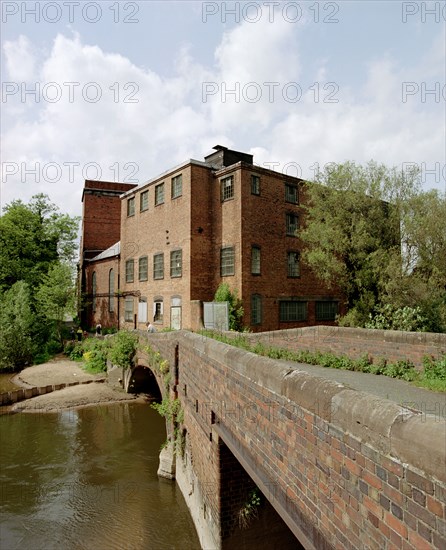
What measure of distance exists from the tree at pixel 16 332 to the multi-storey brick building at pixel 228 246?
9.16 meters

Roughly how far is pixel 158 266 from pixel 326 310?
1210 centimetres

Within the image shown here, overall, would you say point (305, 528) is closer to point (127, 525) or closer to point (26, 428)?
point (127, 525)

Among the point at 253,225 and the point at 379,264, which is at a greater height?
the point at 253,225

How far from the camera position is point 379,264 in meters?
17.3

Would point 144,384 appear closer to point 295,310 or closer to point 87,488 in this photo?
point 87,488

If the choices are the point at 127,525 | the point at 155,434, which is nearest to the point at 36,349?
the point at 155,434

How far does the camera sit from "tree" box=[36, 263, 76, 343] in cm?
3077

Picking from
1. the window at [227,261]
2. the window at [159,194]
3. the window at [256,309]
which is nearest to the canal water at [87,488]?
the window at [256,309]

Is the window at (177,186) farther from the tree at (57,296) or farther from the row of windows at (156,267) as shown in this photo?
the tree at (57,296)

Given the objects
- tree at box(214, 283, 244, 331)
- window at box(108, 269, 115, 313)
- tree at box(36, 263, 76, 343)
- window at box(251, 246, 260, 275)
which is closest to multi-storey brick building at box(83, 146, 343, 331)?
window at box(251, 246, 260, 275)

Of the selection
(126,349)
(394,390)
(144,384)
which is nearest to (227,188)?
(126,349)

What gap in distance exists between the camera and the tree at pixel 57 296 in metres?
30.8

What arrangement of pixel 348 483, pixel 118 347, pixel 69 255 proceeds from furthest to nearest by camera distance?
pixel 69 255 < pixel 118 347 < pixel 348 483

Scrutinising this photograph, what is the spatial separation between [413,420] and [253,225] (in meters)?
19.7
